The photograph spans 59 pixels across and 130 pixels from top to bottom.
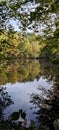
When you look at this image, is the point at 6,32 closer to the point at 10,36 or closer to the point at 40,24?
the point at 10,36

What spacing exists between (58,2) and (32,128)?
60.3ft

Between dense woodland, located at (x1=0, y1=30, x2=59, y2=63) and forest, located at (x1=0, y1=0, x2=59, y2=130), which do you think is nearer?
forest, located at (x1=0, y1=0, x2=59, y2=130)

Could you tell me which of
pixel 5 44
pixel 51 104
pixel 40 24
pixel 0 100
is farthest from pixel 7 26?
pixel 40 24

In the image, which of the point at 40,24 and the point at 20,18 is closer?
the point at 20,18

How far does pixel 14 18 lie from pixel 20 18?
16.2 inches

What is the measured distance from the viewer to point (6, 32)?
8.34 metres

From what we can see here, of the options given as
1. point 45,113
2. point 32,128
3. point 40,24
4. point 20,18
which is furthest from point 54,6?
point 32,128

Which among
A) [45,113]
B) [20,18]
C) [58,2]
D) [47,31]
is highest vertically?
[47,31]

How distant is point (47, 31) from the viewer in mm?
31062

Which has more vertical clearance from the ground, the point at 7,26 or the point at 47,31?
the point at 47,31

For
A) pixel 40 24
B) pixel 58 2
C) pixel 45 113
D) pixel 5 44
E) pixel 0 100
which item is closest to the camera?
pixel 5 44

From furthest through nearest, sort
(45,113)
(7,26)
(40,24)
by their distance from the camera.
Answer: (40,24) < (45,113) < (7,26)

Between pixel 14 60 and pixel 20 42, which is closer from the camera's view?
pixel 20 42

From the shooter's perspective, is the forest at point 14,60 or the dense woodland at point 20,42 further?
the dense woodland at point 20,42
